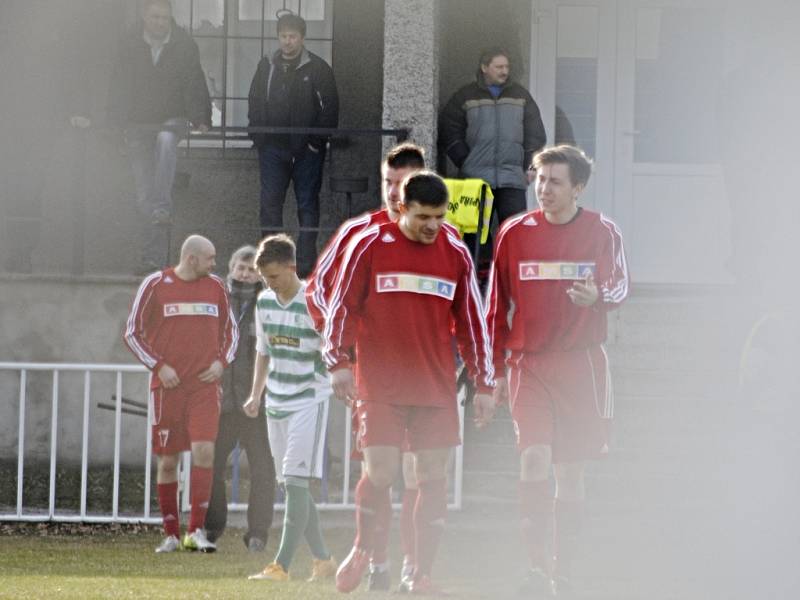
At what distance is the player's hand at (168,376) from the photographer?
965 centimetres

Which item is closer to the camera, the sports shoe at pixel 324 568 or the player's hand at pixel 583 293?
the player's hand at pixel 583 293

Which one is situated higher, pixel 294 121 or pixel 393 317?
pixel 294 121

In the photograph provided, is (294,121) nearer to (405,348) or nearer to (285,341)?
(285,341)

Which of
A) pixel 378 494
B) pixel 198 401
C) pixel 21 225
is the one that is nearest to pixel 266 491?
pixel 198 401

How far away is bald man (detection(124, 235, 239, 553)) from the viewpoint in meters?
9.62

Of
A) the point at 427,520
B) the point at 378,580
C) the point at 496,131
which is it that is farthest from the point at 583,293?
the point at 496,131

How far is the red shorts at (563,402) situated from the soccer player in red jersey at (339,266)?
1.94 feet

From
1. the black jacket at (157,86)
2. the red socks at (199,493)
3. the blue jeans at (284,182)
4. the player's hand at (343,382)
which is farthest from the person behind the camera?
the black jacket at (157,86)

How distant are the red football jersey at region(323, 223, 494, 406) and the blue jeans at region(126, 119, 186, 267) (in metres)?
5.44

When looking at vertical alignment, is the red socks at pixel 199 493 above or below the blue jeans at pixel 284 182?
below

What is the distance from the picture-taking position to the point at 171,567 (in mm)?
8805

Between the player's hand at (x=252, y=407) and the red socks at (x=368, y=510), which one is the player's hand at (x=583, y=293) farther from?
the player's hand at (x=252, y=407)

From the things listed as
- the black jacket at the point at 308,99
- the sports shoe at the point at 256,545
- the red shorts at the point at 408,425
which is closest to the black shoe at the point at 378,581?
the red shorts at the point at 408,425

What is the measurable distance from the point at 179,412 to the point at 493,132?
3.78m
